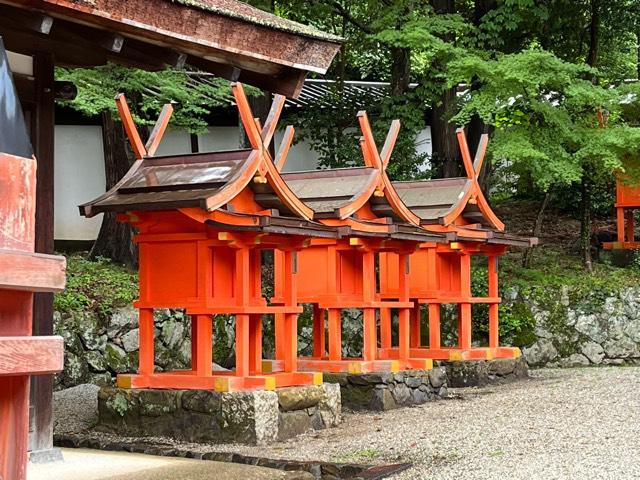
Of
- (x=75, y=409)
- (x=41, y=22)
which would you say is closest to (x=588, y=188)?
(x=75, y=409)

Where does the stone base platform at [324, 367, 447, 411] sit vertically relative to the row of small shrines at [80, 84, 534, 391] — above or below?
below

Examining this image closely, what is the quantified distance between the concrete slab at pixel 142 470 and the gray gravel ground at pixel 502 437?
48.2 inches

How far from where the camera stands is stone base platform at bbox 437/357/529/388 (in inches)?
614

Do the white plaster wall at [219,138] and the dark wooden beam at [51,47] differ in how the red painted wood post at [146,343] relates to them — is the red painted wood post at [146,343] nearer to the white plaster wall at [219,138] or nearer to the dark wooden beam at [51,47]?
the dark wooden beam at [51,47]

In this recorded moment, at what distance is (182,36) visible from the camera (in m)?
6.25

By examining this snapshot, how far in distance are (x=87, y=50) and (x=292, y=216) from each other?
379cm

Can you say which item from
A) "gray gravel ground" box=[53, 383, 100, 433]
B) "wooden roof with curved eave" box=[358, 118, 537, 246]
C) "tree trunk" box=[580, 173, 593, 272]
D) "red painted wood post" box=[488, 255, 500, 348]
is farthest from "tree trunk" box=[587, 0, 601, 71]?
"gray gravel ground" box=[53, 383, 100, 433]

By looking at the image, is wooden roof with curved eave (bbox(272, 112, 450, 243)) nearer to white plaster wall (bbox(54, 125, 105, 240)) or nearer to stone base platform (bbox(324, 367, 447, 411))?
stone base platform (bbox(324, 367, 447, 411))

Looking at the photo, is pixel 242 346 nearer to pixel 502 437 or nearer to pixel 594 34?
pixel 502 437

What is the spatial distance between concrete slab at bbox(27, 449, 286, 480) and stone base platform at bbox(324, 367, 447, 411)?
510cm

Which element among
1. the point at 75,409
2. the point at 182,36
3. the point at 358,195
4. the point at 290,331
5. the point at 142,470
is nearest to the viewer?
the point at 182,36

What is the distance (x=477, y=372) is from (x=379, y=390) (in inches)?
125

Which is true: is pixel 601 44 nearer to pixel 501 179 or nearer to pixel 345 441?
pixel 501 179

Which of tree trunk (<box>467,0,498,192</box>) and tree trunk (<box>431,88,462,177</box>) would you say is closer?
tree trunk (<box>467,0,498,192</box>)
